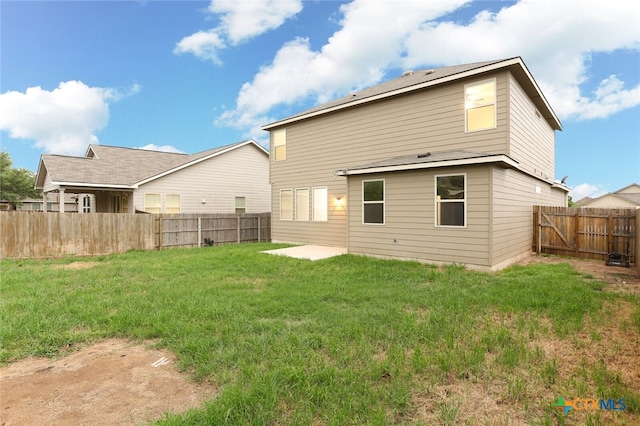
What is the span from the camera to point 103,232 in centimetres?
1155

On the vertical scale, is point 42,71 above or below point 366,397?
above

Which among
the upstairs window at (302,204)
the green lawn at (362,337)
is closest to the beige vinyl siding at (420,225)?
the green lawn at (362,337)

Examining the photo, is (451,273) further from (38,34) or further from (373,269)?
(38,34)

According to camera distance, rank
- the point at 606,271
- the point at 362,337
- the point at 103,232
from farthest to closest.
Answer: the point at 103,232, the point at 606,271, the point at 362,337

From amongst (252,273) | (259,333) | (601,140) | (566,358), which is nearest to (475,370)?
(566,358)

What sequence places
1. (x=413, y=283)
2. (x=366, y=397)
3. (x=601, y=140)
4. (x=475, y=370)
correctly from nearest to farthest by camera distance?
1. (x=366, y=397)
2. (x=475, y=370)
3. (x=413, y=283)
4. (x=601, y=140)

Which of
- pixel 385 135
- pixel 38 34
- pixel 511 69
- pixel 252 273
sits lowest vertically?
pixel 252 273

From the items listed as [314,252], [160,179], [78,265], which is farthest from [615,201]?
[78,265]

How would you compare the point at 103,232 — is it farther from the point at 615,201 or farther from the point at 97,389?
the point at 615,201

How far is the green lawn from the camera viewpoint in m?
2.40

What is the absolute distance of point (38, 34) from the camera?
13.7 metres

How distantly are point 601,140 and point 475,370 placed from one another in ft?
90.1

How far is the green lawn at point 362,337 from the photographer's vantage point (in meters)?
2.40

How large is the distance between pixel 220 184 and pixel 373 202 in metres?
11.9
